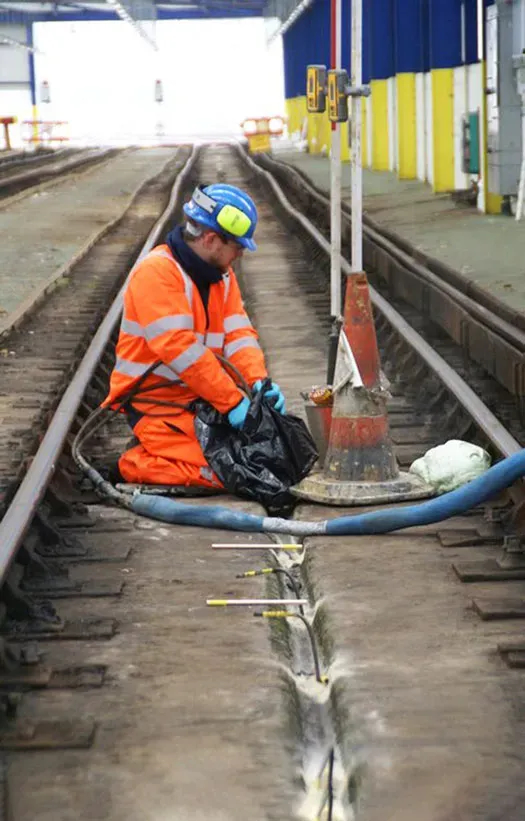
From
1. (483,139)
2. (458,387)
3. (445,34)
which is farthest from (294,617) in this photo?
(445,34)

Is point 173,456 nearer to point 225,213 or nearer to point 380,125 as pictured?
point 225,213

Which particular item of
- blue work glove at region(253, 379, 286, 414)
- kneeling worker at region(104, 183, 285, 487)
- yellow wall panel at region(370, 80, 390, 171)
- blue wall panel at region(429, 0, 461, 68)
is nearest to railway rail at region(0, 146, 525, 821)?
kneeling worker at region(104, 183, 285, 487)

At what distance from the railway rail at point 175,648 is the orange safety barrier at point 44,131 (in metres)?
55.7

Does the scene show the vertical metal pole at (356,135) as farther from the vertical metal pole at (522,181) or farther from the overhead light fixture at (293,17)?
the overhead light fixture at (293,17)

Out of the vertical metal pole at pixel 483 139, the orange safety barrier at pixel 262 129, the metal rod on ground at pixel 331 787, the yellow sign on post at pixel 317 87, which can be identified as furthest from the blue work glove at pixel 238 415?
the orange safety barrier at pixel 262 129

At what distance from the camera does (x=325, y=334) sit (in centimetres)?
1089

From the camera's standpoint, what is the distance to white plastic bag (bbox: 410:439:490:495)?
5.81 m

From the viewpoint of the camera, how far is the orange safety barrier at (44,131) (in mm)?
61250

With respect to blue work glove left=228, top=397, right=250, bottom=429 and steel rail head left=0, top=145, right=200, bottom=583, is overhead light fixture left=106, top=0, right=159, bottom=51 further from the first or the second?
blue work glove left=228, top=397, right=250, bottom=429

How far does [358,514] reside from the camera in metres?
5.71

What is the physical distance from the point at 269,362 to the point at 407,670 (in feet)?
19.0

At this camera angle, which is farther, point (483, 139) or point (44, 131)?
point (44, 131)

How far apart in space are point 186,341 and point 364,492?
0.94m

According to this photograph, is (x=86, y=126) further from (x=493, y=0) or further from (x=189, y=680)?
(x=189, y=680)
